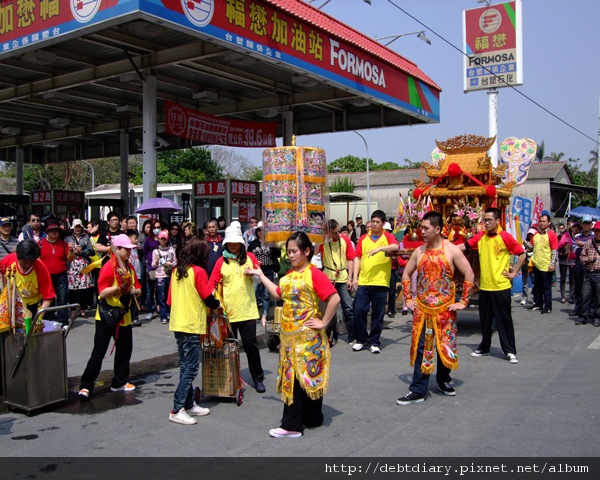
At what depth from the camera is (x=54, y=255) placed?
9.25 m

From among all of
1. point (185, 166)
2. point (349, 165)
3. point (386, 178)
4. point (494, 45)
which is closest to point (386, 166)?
point (349, 165)

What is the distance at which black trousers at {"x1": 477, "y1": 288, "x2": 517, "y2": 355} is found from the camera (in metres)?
7.59

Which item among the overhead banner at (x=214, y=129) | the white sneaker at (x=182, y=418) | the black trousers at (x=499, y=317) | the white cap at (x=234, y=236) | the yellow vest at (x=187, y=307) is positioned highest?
the overhead banner at (x=214, y=129)

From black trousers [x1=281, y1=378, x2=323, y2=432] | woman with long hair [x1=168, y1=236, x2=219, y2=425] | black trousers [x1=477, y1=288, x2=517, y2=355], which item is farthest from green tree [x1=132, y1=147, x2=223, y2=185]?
black trousers [x1=281, y1=378, x2=323, y2=432]

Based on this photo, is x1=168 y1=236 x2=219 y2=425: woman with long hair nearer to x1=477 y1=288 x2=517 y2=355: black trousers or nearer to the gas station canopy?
x1=477 y1=288 x2=517 y2=355: black trousers

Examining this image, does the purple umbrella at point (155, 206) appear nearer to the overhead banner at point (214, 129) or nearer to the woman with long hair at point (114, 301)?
the overhead banner at point (214, 129)

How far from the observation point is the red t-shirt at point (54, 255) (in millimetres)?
9188

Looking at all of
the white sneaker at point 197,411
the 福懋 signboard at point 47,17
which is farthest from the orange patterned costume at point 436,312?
the 福懋 signboard at point 47,17

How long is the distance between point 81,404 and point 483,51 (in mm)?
21410

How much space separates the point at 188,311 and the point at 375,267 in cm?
356

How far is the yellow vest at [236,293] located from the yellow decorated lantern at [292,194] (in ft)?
7.62

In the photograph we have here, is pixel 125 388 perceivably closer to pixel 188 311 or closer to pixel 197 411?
pixel 197 411

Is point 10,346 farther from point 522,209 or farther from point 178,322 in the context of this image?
point 522,209
